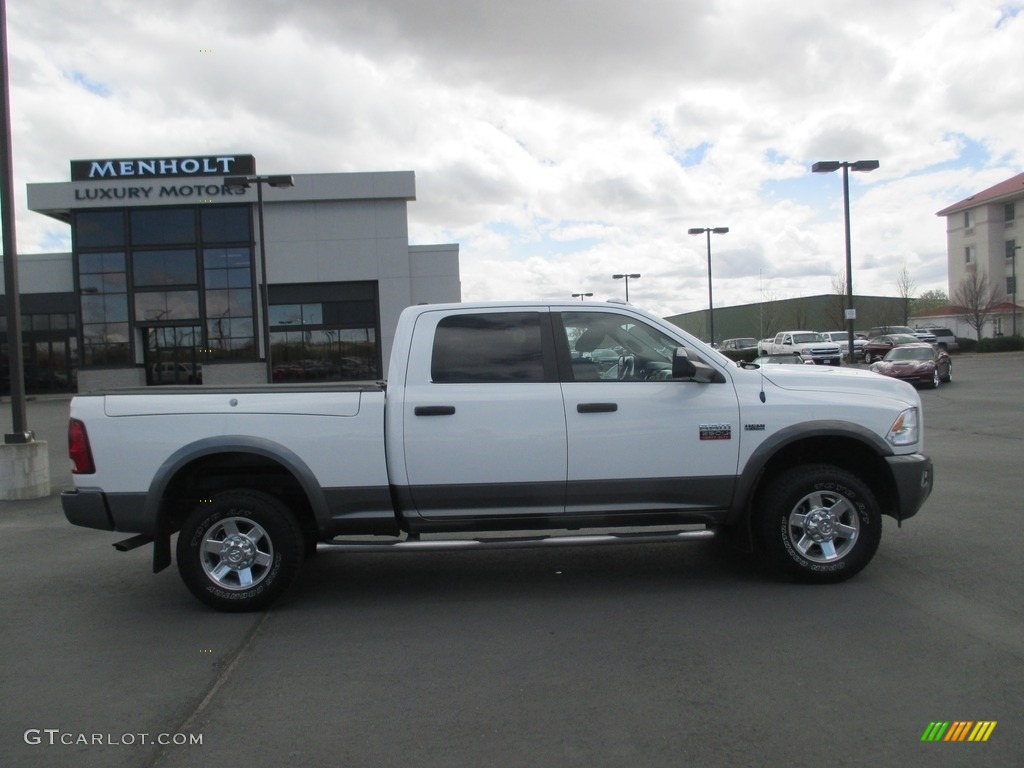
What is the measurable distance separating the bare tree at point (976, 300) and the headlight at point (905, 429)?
5826cm

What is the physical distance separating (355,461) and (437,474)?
54 centimetres

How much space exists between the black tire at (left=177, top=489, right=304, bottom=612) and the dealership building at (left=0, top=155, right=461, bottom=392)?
3074cm

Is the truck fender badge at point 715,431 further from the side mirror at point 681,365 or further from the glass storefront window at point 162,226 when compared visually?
the glass storefront window at point 162,226

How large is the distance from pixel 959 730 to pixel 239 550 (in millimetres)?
4203

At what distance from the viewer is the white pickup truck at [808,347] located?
38312 millimetres

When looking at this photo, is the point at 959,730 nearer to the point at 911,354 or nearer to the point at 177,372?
the point at 911,354

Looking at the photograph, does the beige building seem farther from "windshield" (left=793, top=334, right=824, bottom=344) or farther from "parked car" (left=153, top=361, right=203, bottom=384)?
"parked car" (left=153, top=361, right=203, bottom=384)

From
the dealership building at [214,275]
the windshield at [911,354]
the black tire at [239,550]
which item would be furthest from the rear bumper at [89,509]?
the dealership building at [214,275]

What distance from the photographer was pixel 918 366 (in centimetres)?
2589

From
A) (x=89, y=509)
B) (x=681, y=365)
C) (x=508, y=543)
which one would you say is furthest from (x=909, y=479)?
(x=89, y=509)

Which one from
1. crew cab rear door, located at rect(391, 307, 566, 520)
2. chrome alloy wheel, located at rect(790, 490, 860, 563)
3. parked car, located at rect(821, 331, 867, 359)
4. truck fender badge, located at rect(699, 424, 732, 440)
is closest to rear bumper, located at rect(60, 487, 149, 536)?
crew cab rear door, located at rect(391, 307, 566, 520)

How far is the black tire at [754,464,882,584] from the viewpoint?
18.3 feet

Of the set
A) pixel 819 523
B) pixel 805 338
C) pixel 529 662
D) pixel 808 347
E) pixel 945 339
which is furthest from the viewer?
pixel 945 339

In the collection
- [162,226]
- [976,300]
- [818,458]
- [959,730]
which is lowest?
[959,730]
